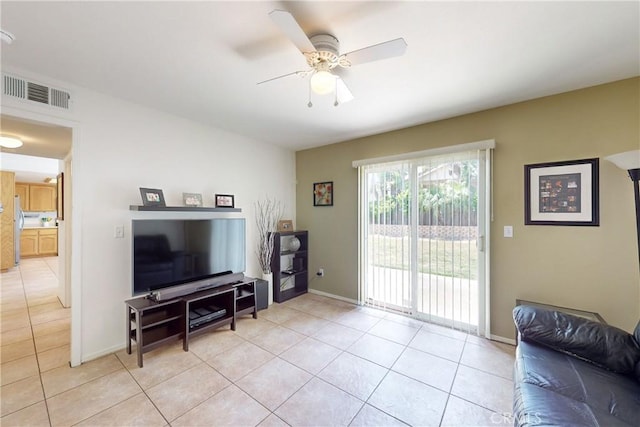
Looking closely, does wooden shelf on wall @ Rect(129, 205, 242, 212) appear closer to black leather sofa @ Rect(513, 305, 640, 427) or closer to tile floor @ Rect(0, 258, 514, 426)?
tile floor @ Rect(0, 258, 514, 426)

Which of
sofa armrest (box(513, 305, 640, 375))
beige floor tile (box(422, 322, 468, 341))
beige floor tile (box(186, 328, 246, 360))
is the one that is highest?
sofa armrest (box(513, 305, 640, 375))

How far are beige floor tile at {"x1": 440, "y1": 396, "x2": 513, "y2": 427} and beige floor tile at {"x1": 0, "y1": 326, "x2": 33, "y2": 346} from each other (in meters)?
4.03

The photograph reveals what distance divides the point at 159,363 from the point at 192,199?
5.36 feet

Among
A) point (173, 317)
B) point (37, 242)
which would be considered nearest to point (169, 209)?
point (173, 317)

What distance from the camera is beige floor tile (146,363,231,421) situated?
1710mm

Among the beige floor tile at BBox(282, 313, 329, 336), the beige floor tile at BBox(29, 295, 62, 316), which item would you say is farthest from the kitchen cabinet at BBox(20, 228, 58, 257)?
the beige floor tile at BBox(282, 313, 329, 336)

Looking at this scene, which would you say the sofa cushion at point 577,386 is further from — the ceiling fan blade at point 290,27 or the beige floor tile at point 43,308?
the beige floor tile at point 43,308

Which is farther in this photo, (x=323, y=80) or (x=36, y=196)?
(x=36, y=196)

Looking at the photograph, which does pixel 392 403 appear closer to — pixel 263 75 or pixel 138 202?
pixel 263 75

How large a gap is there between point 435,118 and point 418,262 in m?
1.72

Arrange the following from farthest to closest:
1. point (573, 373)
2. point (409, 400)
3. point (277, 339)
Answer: point (277, 339) < point (409, 400) < point (573, 373)

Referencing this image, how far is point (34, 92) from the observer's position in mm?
2020

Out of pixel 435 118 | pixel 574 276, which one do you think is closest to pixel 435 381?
pixel 574 276

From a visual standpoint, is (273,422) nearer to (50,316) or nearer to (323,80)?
(323,80)
